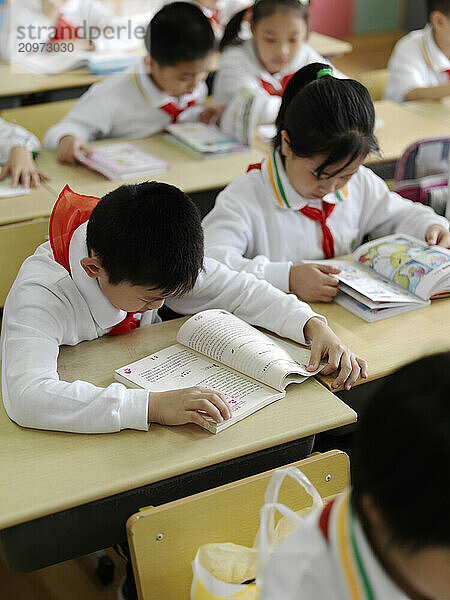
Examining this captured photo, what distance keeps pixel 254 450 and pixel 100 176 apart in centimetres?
145

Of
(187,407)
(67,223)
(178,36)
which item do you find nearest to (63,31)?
(178,36)

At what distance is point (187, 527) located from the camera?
1.17 meters

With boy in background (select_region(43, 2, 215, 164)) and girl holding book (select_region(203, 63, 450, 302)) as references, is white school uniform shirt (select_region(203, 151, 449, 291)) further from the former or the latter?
boy in background (select_region(43, 2, 215, 164))

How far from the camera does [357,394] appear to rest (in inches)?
58.9

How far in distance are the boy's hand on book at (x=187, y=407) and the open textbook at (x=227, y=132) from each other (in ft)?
4.84

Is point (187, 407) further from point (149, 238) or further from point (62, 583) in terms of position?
point (62, 583)

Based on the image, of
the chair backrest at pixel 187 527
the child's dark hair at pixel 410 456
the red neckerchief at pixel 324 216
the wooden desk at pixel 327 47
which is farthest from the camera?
the wooden desk at pixel 327 47

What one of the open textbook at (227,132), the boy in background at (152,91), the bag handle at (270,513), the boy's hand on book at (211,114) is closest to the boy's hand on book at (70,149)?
the boy in background at (152,91)

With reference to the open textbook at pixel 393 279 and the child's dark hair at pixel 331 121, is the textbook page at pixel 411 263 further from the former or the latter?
the child's dark hair at pixel 331 121

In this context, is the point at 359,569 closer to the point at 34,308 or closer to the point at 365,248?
the point at 34,308

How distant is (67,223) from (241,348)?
0.42 m

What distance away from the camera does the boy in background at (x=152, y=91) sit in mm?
2691

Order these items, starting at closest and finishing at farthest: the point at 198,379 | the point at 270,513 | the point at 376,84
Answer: the point at 270,513, the point at 198,379, the point at 376,84

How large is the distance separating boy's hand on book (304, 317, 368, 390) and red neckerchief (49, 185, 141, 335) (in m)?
0.39
